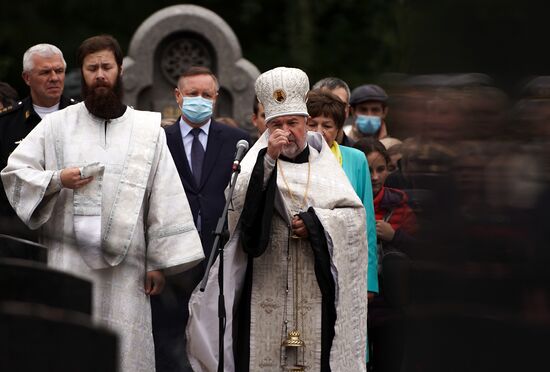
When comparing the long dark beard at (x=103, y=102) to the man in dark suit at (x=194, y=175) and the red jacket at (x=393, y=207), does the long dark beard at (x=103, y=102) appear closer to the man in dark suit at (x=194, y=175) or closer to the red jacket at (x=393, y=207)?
the man in dark suit at (x=194, y=175)

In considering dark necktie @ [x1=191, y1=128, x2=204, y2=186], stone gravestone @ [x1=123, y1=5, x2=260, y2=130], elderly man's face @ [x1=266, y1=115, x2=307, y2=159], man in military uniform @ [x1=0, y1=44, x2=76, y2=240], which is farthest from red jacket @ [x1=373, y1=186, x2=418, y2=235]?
stone gravestone @ [x1=123, y1=5, x2=260, y2=130]

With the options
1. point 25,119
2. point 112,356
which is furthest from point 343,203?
point 112,356

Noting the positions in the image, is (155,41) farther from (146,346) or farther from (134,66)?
(146,346)

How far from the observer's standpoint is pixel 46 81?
821 cm

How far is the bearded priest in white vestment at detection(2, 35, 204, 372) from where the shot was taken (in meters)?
6.84

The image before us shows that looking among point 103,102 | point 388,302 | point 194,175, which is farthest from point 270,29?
point 103,102

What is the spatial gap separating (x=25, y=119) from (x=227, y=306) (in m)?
2.04

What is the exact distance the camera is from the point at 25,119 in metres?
8.13

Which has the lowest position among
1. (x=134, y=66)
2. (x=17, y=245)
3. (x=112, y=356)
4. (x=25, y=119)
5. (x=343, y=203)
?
(x=112, y=356)

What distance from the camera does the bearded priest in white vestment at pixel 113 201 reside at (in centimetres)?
684

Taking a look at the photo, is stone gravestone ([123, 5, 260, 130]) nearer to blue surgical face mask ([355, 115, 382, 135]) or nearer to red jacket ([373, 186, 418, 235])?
blue surgical face mask ([355, 115, 382, 135])

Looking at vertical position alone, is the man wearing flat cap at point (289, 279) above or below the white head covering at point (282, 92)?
below

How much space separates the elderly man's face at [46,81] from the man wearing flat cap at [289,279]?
177cm

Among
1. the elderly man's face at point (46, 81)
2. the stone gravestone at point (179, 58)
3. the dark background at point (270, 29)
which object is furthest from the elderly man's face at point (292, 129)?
the dark background at point (270, 29)
